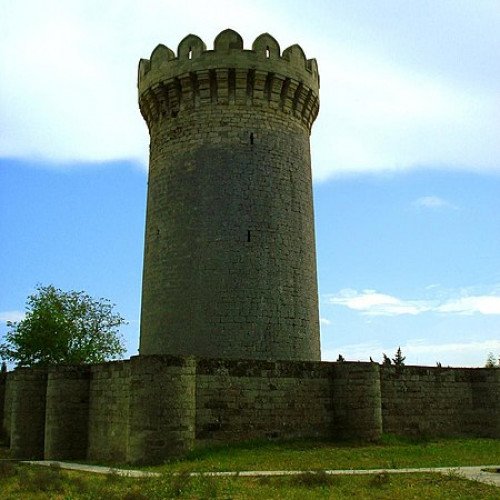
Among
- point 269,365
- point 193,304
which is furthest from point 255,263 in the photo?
point 269,365

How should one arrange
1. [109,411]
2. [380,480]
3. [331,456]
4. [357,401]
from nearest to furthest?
[380,480] → [331,456] → [109,411] → [357,401]

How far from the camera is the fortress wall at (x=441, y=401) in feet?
64.4

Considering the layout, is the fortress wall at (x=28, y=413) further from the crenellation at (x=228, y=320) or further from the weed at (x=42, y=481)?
the weed at (x=42, y=481)

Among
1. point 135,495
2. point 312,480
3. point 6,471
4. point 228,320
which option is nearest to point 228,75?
point 228,320

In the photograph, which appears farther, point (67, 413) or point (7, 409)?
point (7, 409)

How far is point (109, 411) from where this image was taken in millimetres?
18062

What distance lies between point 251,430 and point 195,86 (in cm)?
1166

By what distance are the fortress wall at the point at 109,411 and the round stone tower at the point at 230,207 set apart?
2.79 meters

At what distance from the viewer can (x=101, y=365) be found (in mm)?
18781

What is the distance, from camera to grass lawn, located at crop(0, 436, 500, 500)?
11.3 m

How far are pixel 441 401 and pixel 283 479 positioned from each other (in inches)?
370

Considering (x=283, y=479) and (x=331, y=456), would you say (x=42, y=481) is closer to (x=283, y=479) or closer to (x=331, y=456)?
(x=283, y=479)

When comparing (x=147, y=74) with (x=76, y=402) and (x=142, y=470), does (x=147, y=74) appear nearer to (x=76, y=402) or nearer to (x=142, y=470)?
(x=76, y=402)

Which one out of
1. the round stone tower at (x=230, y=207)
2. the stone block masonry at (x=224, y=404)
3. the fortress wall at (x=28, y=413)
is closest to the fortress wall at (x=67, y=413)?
the stone block masonry at (x=224, y=404)
